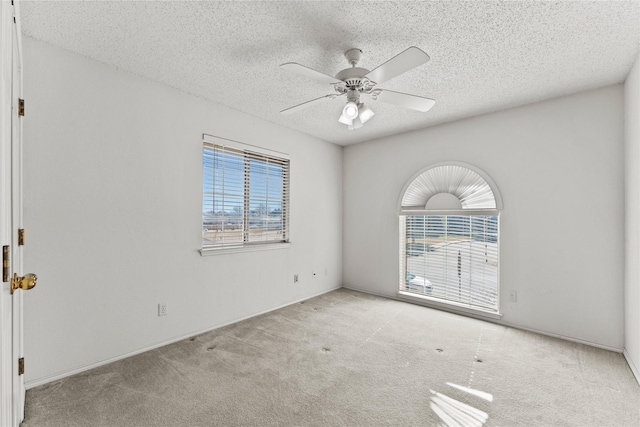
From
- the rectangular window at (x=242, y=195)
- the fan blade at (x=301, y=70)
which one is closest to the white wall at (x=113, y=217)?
the rectangular window at (x=242, y=195)

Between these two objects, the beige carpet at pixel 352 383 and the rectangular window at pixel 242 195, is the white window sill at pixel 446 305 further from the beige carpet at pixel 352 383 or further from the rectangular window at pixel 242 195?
the rectangular window at pixel 242 195

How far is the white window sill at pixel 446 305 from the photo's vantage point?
11.7 ft

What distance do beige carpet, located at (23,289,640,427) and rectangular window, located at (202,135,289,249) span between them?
1.11m

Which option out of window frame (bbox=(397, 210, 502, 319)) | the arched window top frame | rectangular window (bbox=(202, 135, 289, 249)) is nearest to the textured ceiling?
rectangular window (bbox=(202, 135, 289, 249))

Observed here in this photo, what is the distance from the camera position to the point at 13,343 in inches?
59.0

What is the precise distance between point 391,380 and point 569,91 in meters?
3.30

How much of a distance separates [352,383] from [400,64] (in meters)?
2.30

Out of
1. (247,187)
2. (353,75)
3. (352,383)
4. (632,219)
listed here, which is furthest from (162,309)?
(632,219)

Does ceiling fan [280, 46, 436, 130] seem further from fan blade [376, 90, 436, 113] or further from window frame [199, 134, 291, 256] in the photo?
window frame [199, 134, 291, 256]

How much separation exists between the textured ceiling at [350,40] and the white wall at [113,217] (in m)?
0.33

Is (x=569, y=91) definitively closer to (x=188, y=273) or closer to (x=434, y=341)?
(x=434, y=341)

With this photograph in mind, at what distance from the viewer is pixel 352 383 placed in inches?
88.0

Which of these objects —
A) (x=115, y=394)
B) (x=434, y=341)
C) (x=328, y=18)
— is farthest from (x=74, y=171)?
(x=434, y=341)

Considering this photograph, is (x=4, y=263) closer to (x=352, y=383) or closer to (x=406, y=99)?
(x=352, y=383)
